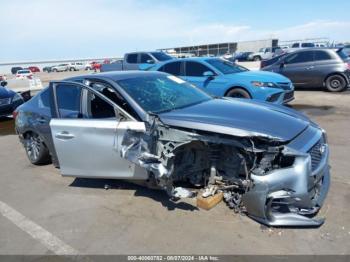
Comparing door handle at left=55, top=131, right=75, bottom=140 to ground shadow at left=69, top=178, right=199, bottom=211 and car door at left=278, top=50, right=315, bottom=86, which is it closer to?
ground shadow at left=69, top=178, right=199, bottom=211

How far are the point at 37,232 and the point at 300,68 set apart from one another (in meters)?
12.0

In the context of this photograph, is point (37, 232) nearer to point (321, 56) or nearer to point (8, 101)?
point (8, 101)

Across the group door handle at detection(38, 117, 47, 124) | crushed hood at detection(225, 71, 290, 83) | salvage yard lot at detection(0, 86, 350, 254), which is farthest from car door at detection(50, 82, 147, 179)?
crushed hood at detection(225, 71, 290, 83)

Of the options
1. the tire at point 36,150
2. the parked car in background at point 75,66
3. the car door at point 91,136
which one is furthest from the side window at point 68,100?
the parked car in background at point 75,66

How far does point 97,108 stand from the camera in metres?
4.81

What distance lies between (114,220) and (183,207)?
2.69ft

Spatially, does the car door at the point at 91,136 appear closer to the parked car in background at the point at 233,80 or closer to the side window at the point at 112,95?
the side window at the point at 112,95

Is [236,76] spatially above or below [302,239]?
above

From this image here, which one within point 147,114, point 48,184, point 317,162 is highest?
point 147,114

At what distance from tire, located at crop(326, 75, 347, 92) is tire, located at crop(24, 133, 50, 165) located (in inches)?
416

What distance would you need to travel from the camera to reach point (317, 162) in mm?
3869

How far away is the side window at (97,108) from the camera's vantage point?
Answer: 4.65 m

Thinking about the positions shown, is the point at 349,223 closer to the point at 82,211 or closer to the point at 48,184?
the point at 82,211

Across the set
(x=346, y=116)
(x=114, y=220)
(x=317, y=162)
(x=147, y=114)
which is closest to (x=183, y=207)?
(x=114, y=220)
